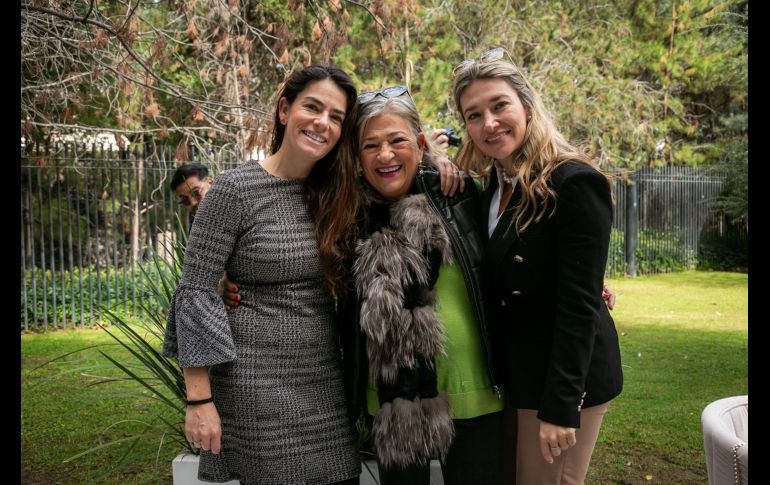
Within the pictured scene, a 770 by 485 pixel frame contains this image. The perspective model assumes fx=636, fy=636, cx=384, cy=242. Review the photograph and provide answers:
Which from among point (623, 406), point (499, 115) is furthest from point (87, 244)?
point (499, 115)

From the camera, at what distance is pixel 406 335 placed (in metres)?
2.19

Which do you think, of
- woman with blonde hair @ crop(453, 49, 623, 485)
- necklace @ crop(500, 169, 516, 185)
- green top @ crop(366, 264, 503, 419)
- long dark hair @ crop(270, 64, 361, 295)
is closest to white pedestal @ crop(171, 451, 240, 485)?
long dark hair @ crop(270, 64, 361, 295)

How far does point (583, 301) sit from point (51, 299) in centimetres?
994

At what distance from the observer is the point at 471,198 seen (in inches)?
97.3

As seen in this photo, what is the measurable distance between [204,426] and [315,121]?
44.2 inches

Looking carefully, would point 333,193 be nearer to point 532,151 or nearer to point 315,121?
point 315,121

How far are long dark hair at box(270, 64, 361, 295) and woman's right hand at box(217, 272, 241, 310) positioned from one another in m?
0.32

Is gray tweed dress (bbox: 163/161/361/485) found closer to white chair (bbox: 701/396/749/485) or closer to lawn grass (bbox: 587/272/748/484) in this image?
white chair (bbox: 701/396/749/485)

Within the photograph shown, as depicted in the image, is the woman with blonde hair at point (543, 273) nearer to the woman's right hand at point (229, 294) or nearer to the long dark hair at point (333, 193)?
the long dark hair at point (333, 193)

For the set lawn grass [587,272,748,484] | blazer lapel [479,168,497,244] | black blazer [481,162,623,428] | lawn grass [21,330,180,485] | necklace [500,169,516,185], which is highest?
necklace [500,169,516,185]

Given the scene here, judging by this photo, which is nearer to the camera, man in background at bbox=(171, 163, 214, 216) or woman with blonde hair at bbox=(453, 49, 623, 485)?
woman with blonde hair at bbox=(453, 49, 623, 485)

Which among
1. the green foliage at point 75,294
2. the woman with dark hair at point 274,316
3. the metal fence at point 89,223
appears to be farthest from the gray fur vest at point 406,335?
the green foliage at point 75,294

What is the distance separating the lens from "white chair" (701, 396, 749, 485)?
5.25 feet
